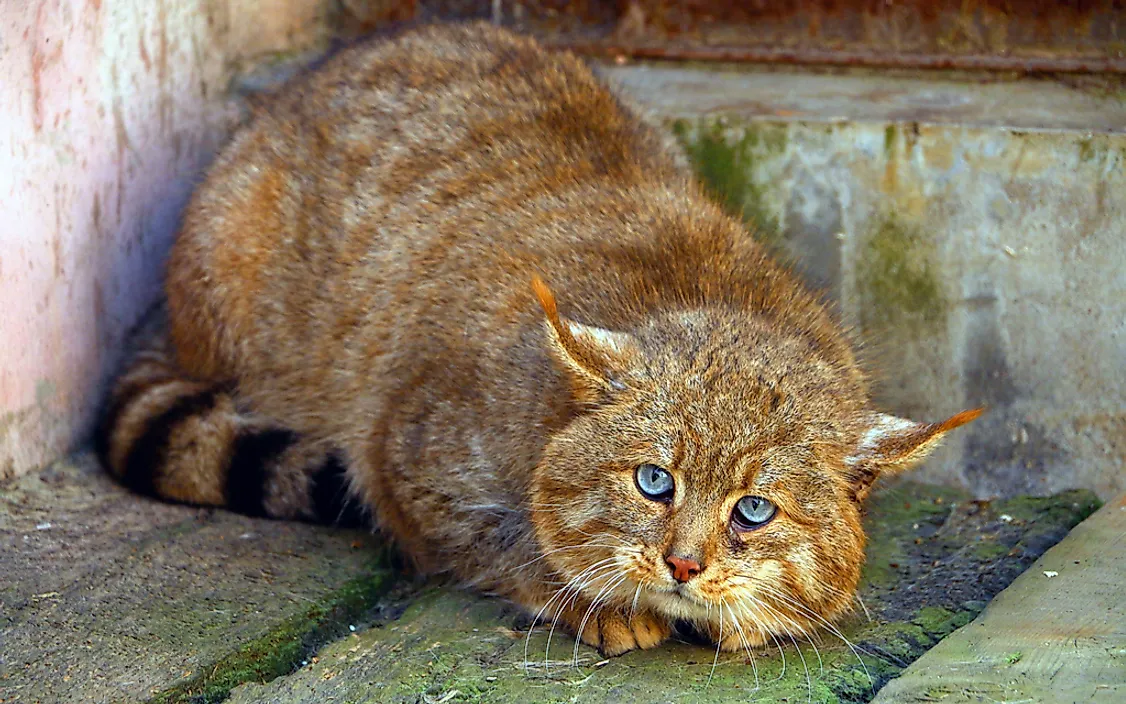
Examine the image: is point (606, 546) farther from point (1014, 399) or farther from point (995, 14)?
point (995, 14)

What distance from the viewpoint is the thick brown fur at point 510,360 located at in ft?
10.6

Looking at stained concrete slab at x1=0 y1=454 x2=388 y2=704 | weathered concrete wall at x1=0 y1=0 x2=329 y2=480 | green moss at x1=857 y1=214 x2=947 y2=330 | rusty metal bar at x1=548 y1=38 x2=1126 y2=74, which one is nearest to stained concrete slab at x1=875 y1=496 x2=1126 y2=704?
green moss at x1=857 y1=214 x2=947 y2=330

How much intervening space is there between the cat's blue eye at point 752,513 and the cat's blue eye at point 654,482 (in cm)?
17

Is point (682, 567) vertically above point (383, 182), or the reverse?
point (383, 182)

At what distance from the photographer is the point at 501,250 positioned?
4035 mm

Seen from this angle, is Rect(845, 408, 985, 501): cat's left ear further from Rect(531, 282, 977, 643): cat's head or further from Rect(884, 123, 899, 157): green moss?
Rect(884, 123, 899, 157): green moss

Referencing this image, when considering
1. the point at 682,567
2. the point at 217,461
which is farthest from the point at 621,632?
the point at 217,461

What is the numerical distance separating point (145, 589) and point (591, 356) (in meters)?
1.48

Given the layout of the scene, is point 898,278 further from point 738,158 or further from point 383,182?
point 383,182

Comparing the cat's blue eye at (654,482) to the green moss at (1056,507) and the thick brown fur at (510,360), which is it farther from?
the green moss at (1056,507)

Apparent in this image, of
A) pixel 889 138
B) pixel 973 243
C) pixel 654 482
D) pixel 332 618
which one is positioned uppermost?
pixel 889 138

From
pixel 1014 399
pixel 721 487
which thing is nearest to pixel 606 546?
pixel 721 487

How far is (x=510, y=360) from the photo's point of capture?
12.1 feet

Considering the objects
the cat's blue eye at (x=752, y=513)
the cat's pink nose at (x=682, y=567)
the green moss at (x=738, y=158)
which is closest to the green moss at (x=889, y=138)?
the green moss at (x=738, y=158)
